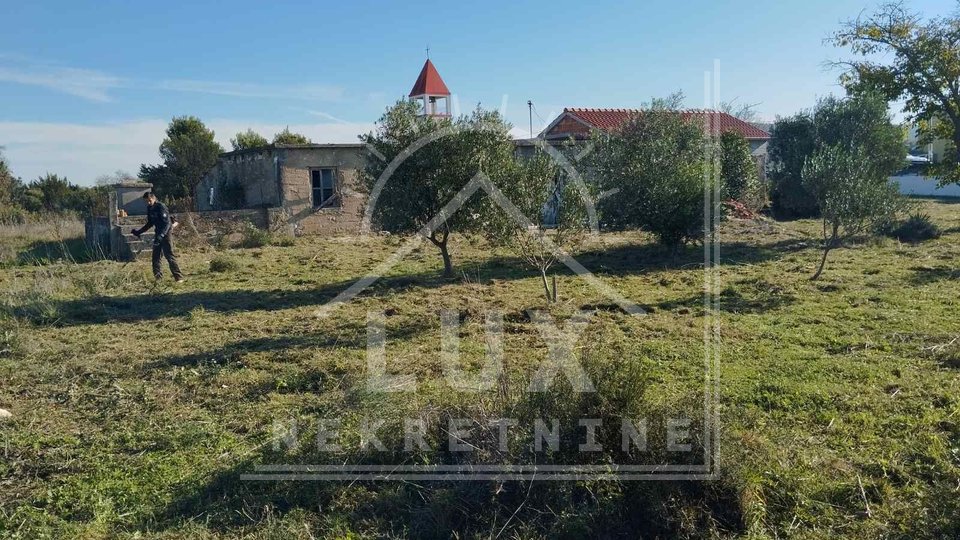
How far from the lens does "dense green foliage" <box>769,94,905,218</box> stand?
20.7 m

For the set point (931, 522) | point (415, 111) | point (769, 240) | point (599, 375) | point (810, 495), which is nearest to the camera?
point (931, 522)

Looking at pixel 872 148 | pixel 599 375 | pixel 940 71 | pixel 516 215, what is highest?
pixel 940 71

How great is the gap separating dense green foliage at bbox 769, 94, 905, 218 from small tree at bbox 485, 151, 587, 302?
11454mm

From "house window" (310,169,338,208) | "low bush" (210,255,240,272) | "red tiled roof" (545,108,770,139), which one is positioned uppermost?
"red tiled roof" (545,108,770,139)

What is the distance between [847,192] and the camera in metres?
11.6

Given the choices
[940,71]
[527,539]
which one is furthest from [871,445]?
[940,71]

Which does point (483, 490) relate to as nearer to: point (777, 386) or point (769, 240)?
point (777, 386)

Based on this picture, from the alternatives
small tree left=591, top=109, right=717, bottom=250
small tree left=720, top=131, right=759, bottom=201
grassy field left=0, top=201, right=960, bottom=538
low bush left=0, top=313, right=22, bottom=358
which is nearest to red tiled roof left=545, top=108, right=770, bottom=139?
small tree left=720, top=131, right=759, bottom=201

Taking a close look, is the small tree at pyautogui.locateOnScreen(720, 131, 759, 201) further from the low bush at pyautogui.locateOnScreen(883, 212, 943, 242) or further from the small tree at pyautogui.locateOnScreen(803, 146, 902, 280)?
the small tree at pyautogui.locateOnScreen(803, 146, 902, 280)

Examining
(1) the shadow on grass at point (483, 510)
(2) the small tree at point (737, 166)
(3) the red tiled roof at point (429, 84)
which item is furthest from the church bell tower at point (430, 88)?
(1) the shadow on grass at point (483, 510)

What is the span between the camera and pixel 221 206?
22031 millimetres

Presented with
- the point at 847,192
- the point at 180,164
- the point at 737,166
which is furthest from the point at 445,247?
the point at 180,164

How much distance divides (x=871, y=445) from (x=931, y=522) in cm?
115

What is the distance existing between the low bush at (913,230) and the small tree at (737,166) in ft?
12.5
